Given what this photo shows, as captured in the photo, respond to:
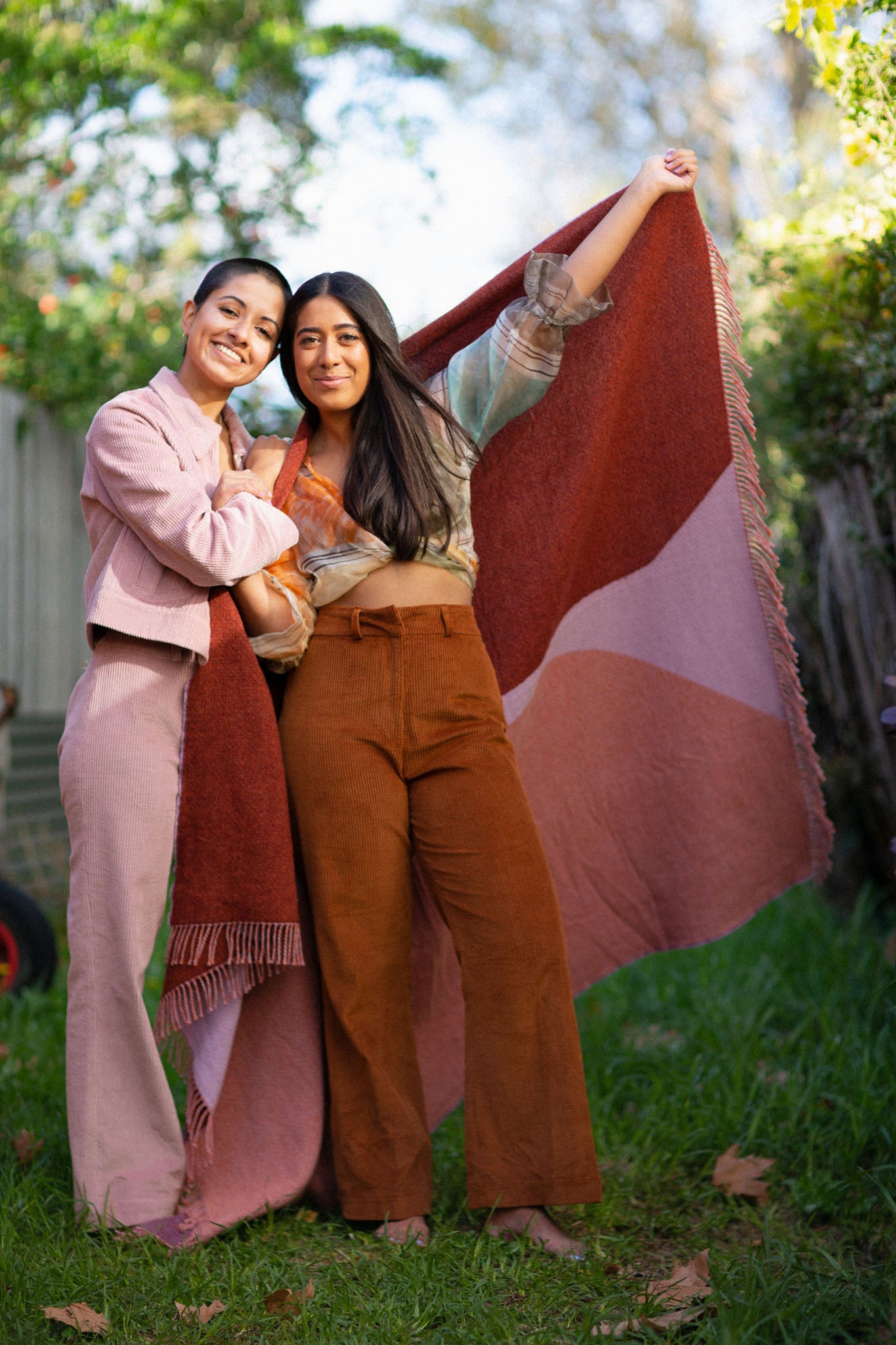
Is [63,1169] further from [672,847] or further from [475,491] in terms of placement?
[475,491]

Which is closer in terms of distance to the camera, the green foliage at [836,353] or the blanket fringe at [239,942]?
the blanket fringe at [239,942]

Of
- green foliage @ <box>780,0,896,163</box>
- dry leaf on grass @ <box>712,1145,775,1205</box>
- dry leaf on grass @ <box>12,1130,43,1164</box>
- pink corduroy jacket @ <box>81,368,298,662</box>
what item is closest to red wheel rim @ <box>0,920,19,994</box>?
dry leaf on grass @ <box>12,1130,43,1164</box>

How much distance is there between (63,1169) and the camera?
2.91 meters

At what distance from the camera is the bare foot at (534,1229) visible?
2543mm

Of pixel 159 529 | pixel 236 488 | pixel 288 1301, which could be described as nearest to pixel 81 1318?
pixel 288 1301

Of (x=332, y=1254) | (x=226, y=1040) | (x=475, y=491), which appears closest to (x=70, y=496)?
(x=475, y=491)

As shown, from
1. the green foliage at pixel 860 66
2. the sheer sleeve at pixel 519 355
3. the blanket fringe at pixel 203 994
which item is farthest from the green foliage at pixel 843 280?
the blanket fringe at pixel 203 994

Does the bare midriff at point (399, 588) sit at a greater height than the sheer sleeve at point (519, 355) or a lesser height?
lesser

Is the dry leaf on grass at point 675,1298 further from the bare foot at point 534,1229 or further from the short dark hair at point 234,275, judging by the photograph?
the short dark hair at point 234,275

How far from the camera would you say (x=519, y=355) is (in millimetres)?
2852

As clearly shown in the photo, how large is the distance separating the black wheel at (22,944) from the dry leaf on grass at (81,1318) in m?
2.00

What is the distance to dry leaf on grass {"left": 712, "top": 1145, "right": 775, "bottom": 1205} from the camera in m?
2.82

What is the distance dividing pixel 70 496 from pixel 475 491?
3872 mm

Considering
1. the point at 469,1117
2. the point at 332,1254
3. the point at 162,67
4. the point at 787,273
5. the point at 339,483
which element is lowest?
the point at 332,1254
